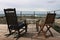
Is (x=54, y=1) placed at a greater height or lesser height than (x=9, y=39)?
greater

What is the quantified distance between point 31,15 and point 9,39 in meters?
7.28

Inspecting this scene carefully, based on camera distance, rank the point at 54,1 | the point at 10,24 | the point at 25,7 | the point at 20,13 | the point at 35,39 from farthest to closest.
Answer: the point at 25,7
the point at 20,13
the point at 54,1
the point at 10,24
the point at 35,39

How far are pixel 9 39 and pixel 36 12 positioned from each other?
7.36 meters

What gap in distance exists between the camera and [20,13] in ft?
40.2

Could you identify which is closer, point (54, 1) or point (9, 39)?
point (9, 39)

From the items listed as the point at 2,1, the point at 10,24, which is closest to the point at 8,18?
the point at 10,24

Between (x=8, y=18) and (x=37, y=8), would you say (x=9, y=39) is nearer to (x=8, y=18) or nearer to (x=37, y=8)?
(x=8, y=18)

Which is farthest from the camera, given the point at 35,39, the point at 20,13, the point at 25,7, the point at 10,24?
the point at 25,7

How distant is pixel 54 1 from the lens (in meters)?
11.5

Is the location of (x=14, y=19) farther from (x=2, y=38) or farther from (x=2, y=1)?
(x=2, y=1)

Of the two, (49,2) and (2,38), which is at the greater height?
(49,2)

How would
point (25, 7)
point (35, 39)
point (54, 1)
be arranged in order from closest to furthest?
point (35, 39) < point (54, 1) < point (25, 7)

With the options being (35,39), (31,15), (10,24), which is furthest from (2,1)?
(35,39)

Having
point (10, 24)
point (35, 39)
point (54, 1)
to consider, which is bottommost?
point (35, 39)
